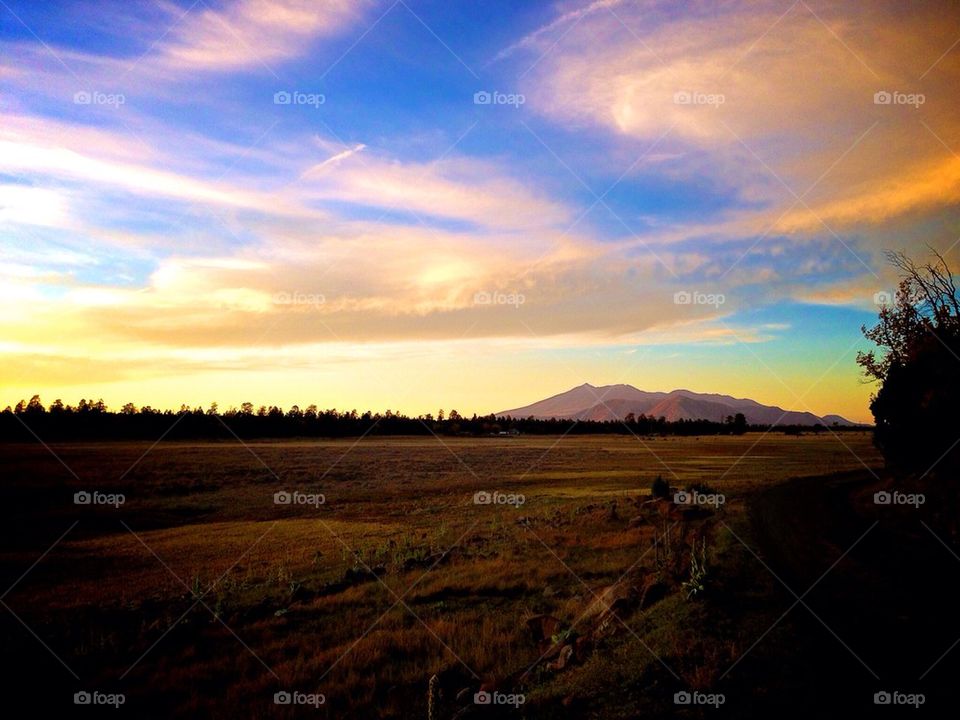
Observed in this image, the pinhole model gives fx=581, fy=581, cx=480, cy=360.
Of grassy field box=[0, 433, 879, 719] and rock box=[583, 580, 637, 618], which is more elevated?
rock box=[583, 580, 637, 618]

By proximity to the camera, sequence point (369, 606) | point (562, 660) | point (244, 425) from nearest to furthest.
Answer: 1. point (562, 660)
2. point (369, 606)
3. point (244, 425)

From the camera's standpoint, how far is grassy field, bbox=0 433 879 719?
36.3ft

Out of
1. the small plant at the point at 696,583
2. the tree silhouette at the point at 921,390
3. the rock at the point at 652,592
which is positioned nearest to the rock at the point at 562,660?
the rock at the point at 652,592

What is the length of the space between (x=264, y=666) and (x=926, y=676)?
12556 mm

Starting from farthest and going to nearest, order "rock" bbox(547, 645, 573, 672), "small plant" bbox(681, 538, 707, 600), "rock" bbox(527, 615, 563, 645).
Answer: "rock" bbox(527, 615, 563, 645) < "small plant" bbox(681, 538, 707, 600) < "rock" bbox(547, 645, 573, 672)

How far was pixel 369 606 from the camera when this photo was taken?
16.9 metres

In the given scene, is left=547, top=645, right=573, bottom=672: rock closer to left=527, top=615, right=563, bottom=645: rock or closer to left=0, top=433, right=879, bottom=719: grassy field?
left=0, top=433, right=879, bottom=719: grassy field

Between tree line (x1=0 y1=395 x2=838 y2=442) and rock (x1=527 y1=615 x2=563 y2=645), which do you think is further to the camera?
tree line (x1=0 y1=395 x2=838 y2=442)

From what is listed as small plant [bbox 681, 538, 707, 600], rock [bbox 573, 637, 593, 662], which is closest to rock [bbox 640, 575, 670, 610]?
small plant [bbox 681, 538, 707, 600]

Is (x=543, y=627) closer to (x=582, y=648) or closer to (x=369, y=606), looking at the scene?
(x=582, y=648)

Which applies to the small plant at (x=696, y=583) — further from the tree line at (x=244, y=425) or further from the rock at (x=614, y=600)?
the tree line at (x=244, y=425)

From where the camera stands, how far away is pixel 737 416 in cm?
19362

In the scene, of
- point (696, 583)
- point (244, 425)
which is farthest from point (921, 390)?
point (244, 425)

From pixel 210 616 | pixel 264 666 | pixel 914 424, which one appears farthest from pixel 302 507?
pixel 914 424
